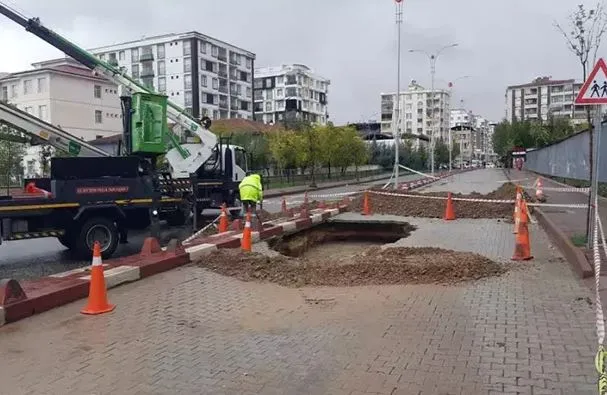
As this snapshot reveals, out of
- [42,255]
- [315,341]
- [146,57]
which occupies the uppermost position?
[146,57]

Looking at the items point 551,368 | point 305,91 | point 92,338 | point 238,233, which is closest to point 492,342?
point 551,368

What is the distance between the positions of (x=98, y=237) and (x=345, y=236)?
6994 mm

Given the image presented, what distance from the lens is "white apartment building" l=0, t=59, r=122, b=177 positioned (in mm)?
61625

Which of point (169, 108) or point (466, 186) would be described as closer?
point (169, 108)

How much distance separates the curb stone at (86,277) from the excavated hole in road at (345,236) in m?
2.32

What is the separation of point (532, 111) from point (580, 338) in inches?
6797

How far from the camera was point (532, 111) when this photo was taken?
540 feet

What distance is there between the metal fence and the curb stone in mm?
13565

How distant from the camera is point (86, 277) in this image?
8.09 metres

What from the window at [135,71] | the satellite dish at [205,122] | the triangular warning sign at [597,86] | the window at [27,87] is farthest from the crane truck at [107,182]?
the window at [135,71]

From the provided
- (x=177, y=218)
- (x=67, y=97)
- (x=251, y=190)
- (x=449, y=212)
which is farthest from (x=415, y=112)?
(x=251, y=190)

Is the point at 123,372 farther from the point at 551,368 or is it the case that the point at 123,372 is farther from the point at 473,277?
the point at 473,277

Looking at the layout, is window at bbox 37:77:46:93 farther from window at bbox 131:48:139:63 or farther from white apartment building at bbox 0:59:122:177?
window at bbox 131:48:139:63

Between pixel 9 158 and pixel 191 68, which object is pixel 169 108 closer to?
pixel 9 158
